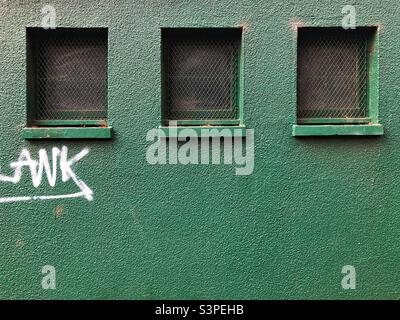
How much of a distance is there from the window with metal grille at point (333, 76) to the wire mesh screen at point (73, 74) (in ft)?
6.23

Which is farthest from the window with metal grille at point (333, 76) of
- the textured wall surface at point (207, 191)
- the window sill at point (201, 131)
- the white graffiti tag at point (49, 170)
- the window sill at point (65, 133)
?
the white graffiti tag at point (49, 170)

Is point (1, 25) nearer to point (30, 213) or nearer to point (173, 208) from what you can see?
point (30, 213)

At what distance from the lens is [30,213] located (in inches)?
233

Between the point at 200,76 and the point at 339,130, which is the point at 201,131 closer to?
the point at 200,76

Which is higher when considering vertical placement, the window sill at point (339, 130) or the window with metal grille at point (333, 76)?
the window with metal grille at point (333, 76)

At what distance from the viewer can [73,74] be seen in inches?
239

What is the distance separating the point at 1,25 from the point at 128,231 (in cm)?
224

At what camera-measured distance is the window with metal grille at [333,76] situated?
604 cm

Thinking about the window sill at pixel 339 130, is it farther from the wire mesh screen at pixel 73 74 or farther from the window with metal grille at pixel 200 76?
the wire mesh screen at pixel 73 74

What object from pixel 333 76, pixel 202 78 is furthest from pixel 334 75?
pixel 202 78

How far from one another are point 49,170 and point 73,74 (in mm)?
943

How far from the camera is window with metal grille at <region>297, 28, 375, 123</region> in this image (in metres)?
6.04
